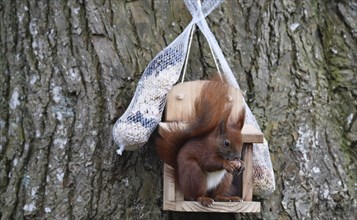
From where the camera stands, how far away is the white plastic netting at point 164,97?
2.37m

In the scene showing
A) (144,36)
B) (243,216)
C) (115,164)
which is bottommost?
(243,216)

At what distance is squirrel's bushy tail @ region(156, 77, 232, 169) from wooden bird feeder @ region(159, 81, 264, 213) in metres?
0.04

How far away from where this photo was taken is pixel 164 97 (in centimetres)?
244

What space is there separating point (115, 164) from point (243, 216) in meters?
0.47

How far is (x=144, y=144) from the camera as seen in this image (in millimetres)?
2535

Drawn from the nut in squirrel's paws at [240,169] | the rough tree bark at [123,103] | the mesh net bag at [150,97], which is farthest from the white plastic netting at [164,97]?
the nut in squirrel's paws at [240,169]

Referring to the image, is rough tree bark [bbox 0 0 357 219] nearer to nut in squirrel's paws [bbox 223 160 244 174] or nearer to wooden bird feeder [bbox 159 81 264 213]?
wooden bird feeder [bbox 159 81 264 213]

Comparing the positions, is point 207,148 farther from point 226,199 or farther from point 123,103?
point 123,103

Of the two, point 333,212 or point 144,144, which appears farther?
point 333,212

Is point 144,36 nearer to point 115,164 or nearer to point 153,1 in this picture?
point 153,1

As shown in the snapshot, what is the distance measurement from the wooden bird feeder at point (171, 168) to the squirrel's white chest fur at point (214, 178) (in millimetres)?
66

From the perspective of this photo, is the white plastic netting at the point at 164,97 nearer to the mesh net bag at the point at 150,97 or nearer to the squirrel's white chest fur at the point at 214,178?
the mesh net bag at the point at 150,97

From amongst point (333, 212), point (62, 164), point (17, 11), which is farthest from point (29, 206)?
point (333, 212)

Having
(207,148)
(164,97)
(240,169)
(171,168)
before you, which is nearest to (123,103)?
(164,97)
